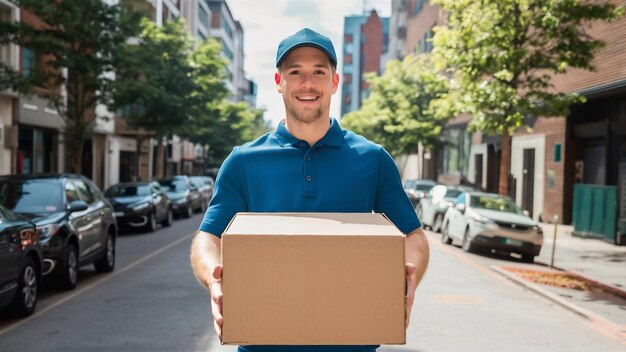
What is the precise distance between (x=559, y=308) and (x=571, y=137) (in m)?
19.0

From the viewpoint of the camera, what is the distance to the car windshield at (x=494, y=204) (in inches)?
728

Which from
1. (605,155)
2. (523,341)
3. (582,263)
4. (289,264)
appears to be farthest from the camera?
(605,155)

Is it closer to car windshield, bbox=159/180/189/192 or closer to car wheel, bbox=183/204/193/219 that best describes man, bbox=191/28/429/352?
car wheel, bbox=183/204/193/219

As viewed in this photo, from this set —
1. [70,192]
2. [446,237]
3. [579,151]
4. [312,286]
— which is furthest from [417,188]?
[312,286]

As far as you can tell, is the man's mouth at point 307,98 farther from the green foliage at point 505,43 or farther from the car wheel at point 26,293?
the green foliage at point 505,43

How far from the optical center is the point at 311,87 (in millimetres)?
2844

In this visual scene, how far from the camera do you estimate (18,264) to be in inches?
329

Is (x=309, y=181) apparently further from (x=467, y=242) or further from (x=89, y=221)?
(x=467, y=242)

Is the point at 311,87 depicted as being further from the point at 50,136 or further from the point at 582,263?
the point at 50,136

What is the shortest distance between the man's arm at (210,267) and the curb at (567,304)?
23.3ft

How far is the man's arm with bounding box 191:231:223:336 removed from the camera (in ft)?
7.27

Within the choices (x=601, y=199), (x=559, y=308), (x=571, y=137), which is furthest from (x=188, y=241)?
(x=571, y=137)

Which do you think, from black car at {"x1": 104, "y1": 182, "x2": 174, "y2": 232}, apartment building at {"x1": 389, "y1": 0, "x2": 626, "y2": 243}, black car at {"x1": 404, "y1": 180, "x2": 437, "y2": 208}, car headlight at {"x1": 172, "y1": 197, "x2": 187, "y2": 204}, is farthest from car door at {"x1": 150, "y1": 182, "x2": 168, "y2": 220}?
apartment building at {"x1": 389, "y1": 0, "x2": 626, "y2": 243}

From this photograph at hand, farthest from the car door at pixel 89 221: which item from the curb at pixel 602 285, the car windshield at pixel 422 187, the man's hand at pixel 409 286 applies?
the car windshield at pixel 422 187
